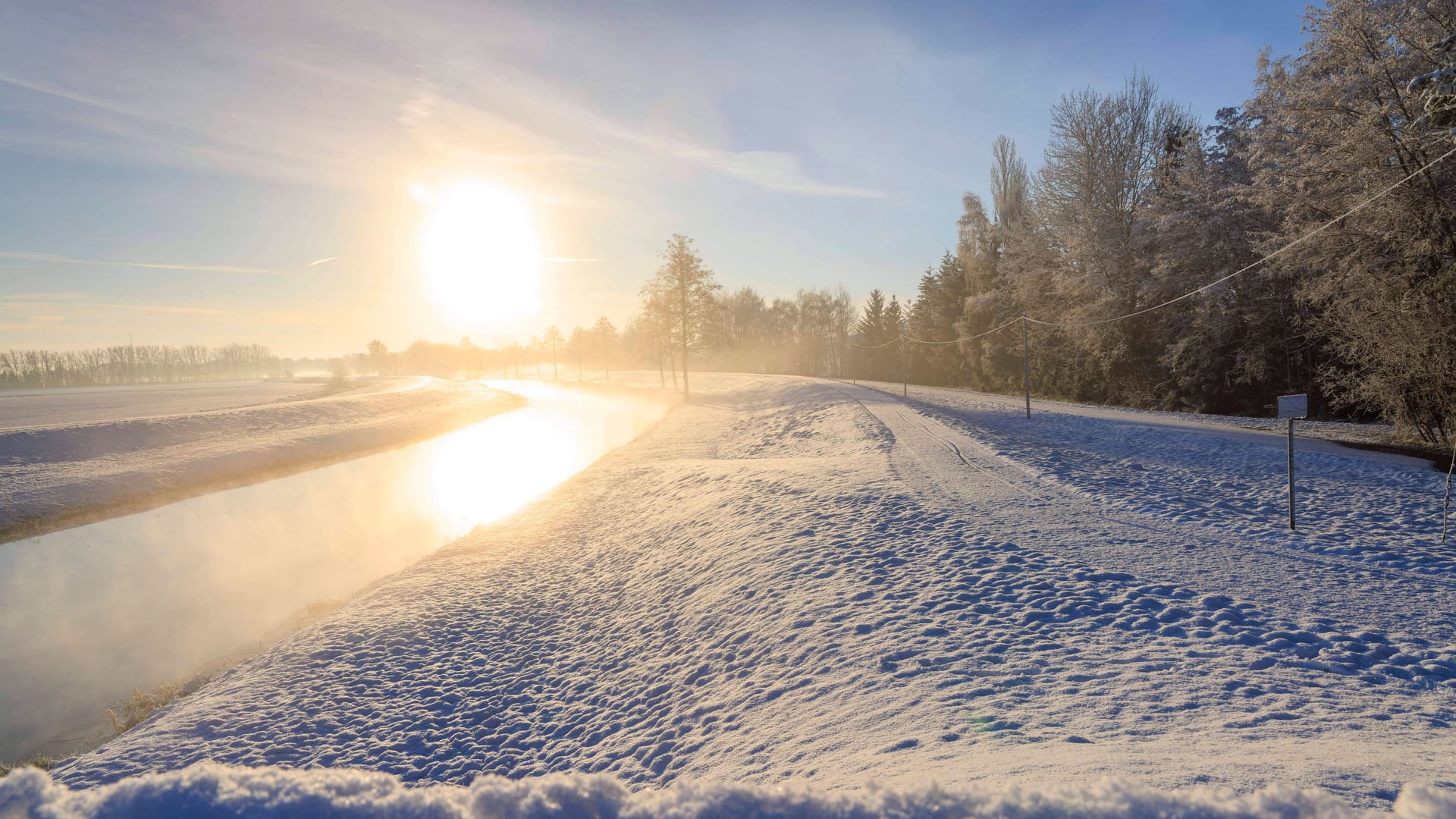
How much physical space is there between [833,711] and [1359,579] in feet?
19.8

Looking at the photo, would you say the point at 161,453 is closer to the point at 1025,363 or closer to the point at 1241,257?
the point at 1025,363

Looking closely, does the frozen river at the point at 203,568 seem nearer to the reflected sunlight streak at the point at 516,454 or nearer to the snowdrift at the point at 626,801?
the reflected sunlight streak at the point at 516,454

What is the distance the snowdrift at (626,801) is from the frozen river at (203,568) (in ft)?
22.6

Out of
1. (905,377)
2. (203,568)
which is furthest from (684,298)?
(203,568)

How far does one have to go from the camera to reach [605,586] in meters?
8.48

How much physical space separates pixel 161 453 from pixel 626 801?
92.6 ft

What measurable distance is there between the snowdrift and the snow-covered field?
0.03ft

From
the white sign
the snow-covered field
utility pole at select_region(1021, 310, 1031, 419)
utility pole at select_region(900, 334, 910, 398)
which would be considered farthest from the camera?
utility pole at select_region(900, 334, 910, 398)

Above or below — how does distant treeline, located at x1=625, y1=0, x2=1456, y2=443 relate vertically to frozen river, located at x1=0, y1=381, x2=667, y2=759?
above

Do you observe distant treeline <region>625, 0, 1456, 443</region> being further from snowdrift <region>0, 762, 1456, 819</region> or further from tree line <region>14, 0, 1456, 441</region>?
snowdrift <region>0, 762, 1456, 819</region>

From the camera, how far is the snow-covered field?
96.3 inches

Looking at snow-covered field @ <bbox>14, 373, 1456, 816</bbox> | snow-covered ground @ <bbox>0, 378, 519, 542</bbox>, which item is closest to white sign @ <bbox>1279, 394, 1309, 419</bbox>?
snow-covered field @ <bbox>14, 373, 1456, 816</bbox>

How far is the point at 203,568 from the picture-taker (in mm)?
11398

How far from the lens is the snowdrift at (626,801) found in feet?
5.53
